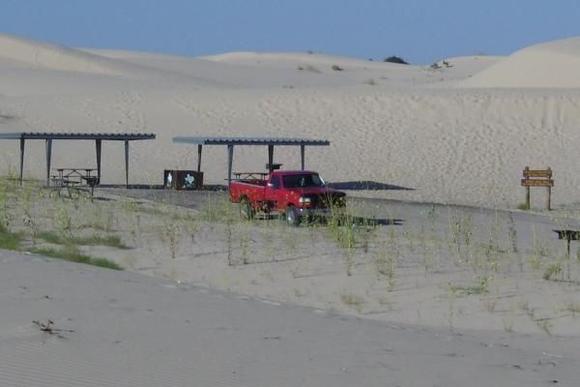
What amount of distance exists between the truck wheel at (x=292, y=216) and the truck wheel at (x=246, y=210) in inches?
29.7

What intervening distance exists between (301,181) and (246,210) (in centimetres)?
132

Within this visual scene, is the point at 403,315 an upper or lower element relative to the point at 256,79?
lower

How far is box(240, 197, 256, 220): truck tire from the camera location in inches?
1001

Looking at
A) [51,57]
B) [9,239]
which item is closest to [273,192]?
[9,239]

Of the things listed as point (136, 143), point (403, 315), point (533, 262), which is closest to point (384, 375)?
point (403, 315)

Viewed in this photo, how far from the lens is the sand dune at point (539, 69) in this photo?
7050 cm

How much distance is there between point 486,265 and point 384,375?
7366 mm

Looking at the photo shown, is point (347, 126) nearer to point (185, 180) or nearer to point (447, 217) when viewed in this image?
point (185, 180)

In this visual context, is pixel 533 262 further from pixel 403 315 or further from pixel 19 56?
pixel 19 56

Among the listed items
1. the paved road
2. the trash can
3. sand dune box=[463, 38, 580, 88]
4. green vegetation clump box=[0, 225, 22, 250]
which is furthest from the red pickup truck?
sand dune box=[463, 38, 580, 88]

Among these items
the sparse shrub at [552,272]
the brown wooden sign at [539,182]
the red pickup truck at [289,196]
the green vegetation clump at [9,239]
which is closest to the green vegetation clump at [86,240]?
the green vegetation clump at [9,239]

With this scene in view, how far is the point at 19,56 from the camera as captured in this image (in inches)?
3430

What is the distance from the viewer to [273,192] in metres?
26.0

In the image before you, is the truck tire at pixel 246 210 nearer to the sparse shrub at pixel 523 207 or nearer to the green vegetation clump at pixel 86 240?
the green vegetation clump at pixel 86 240
